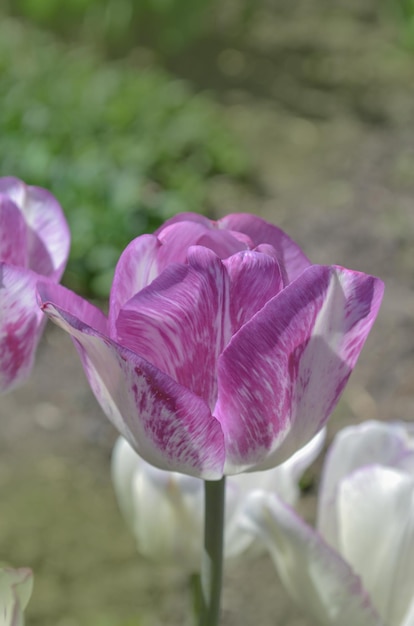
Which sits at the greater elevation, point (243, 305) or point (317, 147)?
point (243, 305)

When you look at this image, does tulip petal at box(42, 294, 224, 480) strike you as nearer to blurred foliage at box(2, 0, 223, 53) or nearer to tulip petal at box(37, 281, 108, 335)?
tulip petal at box(37, 281, 108, 335)

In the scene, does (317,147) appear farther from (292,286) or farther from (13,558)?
(292,286)

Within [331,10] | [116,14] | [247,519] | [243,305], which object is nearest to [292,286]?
[243,305]

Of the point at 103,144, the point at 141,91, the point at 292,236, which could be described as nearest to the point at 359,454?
the point at 292,236

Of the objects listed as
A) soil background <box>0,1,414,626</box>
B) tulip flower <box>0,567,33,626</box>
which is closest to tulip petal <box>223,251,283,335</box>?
tulip flower <box>0,567,33,626</box>

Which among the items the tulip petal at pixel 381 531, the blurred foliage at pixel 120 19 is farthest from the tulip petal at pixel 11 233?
the blurred foliage at pixel 120 19

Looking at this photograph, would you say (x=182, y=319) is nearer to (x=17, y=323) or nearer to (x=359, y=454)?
(x=17, y=323)
